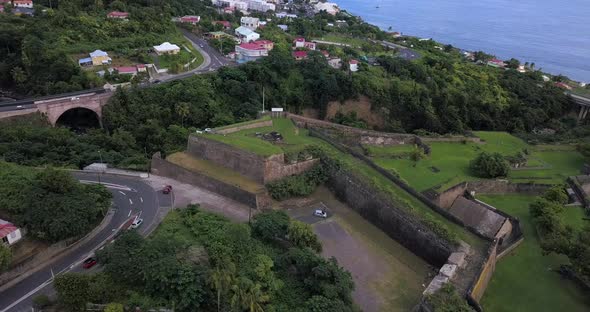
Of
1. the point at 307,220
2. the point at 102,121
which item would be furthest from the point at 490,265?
the point at 102,121

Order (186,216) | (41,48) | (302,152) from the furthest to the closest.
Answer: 1. (41,48)
2. (302,152)
3. (186,216)

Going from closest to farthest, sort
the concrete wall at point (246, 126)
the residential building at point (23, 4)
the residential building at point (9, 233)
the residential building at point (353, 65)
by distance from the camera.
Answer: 1. the residential building at point (9, 233)
2. the concrete wall at point (246, 126)
3. the residential building at point (353, 65)
4. the residential building at point (23, 4)

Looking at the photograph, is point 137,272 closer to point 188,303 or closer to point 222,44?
point 188,303

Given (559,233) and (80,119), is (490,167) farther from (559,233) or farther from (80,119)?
(80,119)

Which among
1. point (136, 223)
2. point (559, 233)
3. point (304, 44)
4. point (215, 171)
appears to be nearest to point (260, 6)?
point (304, 44)

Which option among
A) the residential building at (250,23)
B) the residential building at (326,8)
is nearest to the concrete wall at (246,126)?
the residential building at (250,23)

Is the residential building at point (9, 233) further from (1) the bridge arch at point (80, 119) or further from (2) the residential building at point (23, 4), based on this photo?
(2) the residential building at point (23, 4)

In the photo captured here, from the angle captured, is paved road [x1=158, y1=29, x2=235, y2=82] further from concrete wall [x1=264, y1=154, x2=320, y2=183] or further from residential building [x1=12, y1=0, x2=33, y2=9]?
concrete wall [x1=264, y1=154, x2=320, y2=183]
